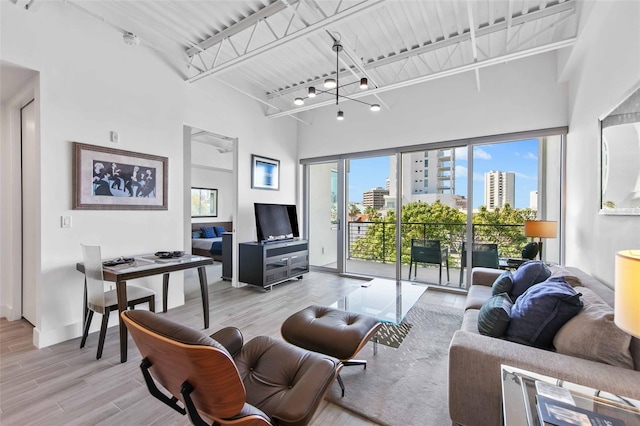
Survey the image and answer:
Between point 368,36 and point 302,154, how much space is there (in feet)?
9.62

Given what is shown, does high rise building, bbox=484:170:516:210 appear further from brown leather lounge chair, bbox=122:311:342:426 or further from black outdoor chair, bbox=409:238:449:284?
brown leather lounge chair, bbox=122:311:342:426

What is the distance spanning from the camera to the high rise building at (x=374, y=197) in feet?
17.7

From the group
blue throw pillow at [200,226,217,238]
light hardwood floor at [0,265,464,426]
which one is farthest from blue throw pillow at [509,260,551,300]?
blue throw pillow at [200,226,217,238]

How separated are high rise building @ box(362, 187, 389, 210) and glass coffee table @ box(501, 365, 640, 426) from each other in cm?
419

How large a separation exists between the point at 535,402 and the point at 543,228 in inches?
114

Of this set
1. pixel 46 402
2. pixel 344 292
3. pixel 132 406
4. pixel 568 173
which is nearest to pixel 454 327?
pixel 344 292

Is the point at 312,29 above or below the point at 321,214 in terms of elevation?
above

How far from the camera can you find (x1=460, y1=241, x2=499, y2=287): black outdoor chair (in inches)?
171

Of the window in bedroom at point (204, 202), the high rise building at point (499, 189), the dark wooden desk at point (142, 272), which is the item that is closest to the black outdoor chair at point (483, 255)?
the high rise building at point (499, 189)

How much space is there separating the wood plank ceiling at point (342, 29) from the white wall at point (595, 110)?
0.46m

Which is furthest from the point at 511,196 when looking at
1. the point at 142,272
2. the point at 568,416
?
the point at 142,272

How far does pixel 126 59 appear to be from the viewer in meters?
3.32

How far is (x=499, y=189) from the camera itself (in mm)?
4320

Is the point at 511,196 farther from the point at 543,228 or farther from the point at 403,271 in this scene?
the point at 403,271
